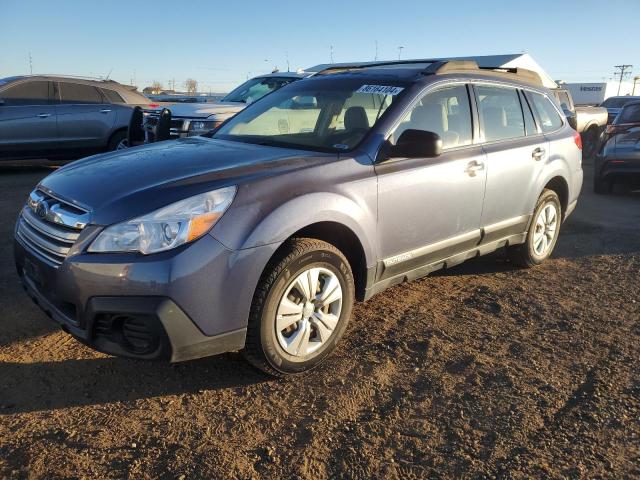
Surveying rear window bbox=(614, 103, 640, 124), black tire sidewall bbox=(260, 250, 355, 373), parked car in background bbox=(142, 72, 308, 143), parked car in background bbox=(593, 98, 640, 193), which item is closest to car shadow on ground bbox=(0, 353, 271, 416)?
black tire sidewall bbox=(260, 250, 355, 373)

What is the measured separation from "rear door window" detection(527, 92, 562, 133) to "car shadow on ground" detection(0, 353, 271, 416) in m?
3.60

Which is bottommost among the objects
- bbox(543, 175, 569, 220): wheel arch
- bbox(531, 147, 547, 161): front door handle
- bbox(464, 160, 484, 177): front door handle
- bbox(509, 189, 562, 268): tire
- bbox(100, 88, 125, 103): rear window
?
bbox(509, 189, 562, 268): tire

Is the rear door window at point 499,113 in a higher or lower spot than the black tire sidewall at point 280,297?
higher

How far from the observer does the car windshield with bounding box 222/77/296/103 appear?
973 cm

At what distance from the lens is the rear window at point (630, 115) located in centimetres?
915

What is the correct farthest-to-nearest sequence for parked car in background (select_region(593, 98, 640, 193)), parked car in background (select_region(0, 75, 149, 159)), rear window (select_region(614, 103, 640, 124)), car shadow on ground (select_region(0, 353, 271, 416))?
1. parked car in background (select_region(0, 75, 149, 159))
2. rear window (select_region(614, 103, 640, 124))
3. parked car in background (select_region(593, 98, 640, 193))
4. car shadow on ground (select_region(0, 353, 271, 416))

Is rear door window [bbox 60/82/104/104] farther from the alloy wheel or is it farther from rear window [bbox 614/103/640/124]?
rear window [bbox 614/103/640/124]

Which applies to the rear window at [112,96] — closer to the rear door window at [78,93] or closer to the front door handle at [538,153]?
the rear door window at [78,93]

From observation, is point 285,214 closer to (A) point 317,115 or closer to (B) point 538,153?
(A) point 317,115

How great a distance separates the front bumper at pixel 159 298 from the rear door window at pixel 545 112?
346 centimetres

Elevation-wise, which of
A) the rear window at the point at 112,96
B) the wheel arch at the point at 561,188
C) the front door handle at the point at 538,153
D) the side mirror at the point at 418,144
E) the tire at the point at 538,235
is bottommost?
the tire at the point at 538,235

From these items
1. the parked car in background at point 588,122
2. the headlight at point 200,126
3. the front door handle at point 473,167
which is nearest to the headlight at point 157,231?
the front door handle at point 473,167

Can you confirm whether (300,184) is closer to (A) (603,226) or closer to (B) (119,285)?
(B) (119,285)

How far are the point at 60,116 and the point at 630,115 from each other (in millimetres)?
9827
